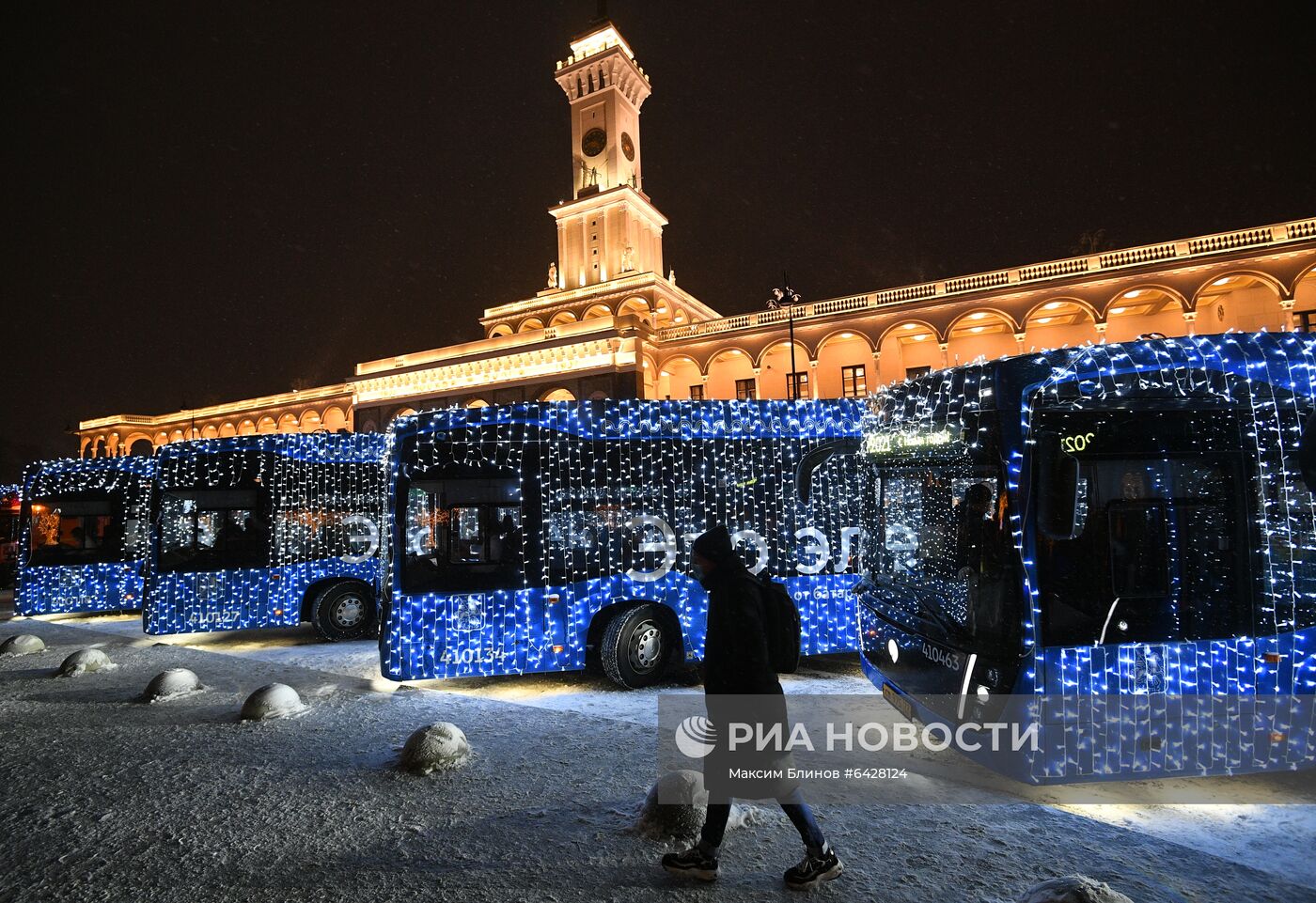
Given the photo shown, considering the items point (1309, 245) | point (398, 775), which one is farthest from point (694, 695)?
point (1309, 245)

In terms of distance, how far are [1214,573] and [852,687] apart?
3686 millimetres

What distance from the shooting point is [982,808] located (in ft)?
13.6

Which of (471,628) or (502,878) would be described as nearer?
(502,878)

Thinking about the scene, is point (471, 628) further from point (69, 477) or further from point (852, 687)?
point (69, 477)

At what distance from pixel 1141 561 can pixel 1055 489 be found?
0.79 metres

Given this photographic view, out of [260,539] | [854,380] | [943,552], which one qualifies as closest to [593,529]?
[943,552]

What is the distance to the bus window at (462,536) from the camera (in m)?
6.90

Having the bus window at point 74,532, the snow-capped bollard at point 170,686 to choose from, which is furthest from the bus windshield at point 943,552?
the bus window at point 74,532

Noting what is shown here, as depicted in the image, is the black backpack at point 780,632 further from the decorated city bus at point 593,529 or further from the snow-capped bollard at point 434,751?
the decorated city bus at point 593,529

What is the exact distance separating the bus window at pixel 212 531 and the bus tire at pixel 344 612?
1.05 metres

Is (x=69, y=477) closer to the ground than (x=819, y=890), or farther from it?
farther from it

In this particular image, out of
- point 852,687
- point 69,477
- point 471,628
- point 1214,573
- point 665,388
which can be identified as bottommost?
point 852,687

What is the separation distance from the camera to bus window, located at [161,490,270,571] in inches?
405

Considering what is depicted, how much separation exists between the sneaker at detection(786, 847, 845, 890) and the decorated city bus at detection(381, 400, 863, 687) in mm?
3712
